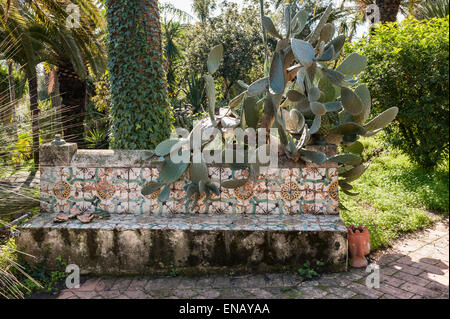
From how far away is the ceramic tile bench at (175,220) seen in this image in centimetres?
307

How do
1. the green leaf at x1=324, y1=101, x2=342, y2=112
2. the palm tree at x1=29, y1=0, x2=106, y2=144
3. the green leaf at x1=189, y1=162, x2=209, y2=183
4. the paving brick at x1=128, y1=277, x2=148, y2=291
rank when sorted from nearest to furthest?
1. the paving brick at x1=128, y1=277, x2=148, y2=291
2. the green leaf at x1=324, y1=101, x2=342, y2=112
3. the green leaf at x1=189, y1=162, x2=209, y2=183
4. the palm tree at x1=29, y1=0, x2=106, y2=144

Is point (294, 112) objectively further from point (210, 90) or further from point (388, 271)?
point (388, 271)

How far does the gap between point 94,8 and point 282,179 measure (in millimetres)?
6168

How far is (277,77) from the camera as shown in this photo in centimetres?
297

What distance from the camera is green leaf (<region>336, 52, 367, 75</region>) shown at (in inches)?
130

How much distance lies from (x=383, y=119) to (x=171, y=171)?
2024 mm

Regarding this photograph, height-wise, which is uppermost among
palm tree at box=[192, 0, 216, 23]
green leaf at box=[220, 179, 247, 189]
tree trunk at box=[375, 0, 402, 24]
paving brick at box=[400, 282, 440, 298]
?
palm tree at box=[192, 0, 216, 23]

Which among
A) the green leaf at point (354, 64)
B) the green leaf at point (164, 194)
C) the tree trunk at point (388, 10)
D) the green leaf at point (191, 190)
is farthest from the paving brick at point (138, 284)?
the tree trunk at point (388, 10)

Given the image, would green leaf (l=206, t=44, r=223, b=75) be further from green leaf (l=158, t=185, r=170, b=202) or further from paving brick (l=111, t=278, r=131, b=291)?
paving brick (l=111, t=278, r=131, b=291)

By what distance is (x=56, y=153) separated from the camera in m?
3.50

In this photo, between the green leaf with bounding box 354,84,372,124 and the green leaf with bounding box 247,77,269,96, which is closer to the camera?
the green leaf with bounding box 247,77,269,96

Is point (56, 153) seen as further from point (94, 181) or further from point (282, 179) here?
point (282, 179)

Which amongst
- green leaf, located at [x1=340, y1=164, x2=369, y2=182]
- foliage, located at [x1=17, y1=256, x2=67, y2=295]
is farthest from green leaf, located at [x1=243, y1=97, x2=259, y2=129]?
foliage, located at [x1=17, y1=256, x2=67, y2=295]
